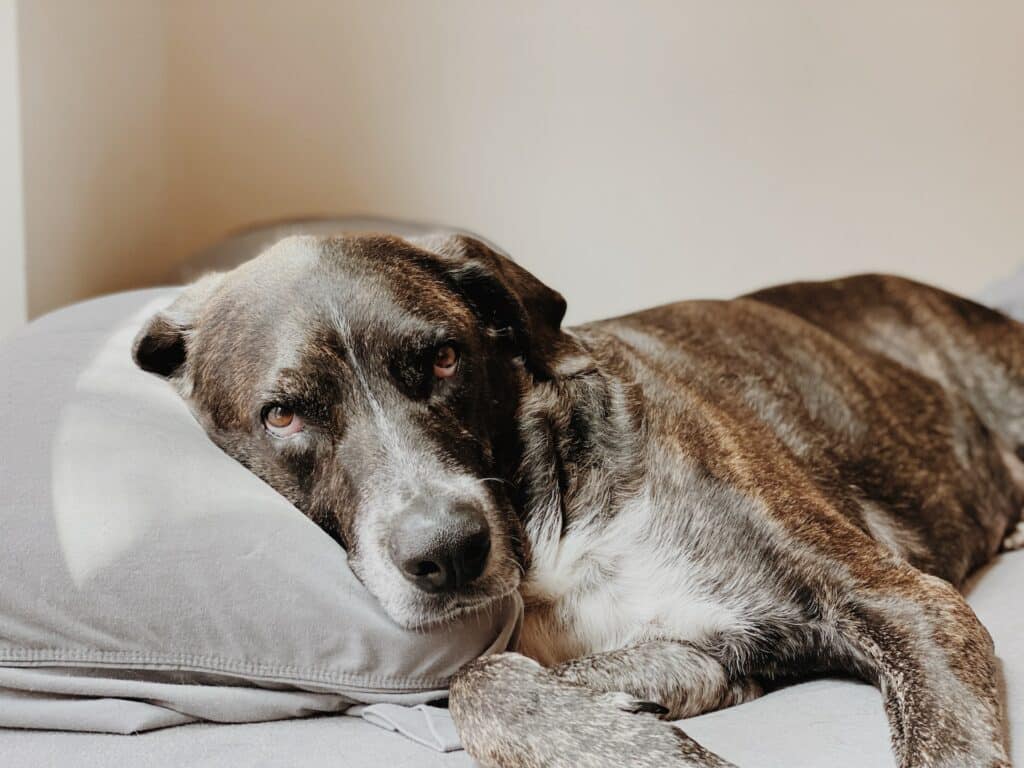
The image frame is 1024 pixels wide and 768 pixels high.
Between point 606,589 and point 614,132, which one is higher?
point 614,132

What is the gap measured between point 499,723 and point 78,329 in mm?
1422

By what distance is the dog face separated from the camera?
2086mm

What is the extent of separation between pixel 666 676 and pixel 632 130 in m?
3.71

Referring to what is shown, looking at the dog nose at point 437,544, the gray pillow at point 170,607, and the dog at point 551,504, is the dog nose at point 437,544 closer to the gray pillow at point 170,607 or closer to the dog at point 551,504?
the dog at point 551,504

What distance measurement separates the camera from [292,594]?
2062 mm

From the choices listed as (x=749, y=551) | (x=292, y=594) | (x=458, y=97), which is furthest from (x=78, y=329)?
(x=458, y=97)

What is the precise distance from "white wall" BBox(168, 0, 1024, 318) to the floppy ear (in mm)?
3118

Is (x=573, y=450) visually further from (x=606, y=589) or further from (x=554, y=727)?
(x=554, y=727)

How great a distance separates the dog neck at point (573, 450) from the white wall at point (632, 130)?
10.4 feet

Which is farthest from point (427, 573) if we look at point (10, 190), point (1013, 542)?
point (10, 190)

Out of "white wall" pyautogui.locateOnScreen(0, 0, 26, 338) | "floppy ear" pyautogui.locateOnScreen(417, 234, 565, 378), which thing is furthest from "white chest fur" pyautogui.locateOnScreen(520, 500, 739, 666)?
"white wall" pyautogui.locateOnScreen(0, 0, 26, 338)

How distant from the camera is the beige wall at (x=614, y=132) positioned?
535 centimetres

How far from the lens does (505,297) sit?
2.53m

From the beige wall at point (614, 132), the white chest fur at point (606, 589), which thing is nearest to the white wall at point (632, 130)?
the beige wall at point (614, 132)
